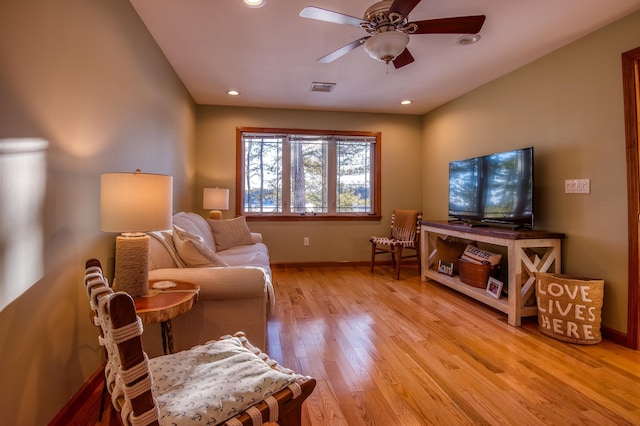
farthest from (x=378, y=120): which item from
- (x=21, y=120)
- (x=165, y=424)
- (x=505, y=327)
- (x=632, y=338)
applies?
(x=165, y=424)

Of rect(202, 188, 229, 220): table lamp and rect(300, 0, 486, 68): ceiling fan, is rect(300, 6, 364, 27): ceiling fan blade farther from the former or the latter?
rect(202, 188, 229, 220): table lamp

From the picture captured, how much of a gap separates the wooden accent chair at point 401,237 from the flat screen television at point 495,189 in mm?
525

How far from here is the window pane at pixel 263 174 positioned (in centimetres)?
495

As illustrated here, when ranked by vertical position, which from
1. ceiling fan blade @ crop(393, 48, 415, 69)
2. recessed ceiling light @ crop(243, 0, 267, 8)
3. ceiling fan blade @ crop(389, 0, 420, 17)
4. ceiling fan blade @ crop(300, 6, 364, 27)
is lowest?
ceiling fan blade @ crop(300, 6, 364, 27)

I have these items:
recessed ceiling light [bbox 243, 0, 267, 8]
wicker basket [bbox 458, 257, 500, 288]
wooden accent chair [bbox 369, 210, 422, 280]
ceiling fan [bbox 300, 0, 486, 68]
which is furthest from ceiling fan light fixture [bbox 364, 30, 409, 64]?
wooden accent chair [bbox 369, 210, 422, 280]

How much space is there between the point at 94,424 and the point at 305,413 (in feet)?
3.30

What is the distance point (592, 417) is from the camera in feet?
5.21

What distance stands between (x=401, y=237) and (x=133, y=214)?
151 inches

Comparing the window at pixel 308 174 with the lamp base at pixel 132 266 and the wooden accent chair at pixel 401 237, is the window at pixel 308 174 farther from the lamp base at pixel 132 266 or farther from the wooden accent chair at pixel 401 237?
the lamp base at pixel 132 266

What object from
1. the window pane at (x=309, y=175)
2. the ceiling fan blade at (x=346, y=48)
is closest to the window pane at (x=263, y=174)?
the window pane at (x=309, y=175)

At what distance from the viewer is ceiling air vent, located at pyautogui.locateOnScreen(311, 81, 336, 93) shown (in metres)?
3.91

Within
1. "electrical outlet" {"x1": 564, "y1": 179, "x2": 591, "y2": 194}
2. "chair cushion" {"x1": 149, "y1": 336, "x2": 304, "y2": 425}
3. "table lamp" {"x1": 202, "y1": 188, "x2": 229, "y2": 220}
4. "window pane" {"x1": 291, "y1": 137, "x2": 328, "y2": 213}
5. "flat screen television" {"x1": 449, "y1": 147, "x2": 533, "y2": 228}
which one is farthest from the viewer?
"window pane" {"x1": 291, "y1": 137, "x2": 328, "y2": 213}

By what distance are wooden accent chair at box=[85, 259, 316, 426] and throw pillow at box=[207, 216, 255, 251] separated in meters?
2.58

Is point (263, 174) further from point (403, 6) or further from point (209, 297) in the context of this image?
point (403, 6)
